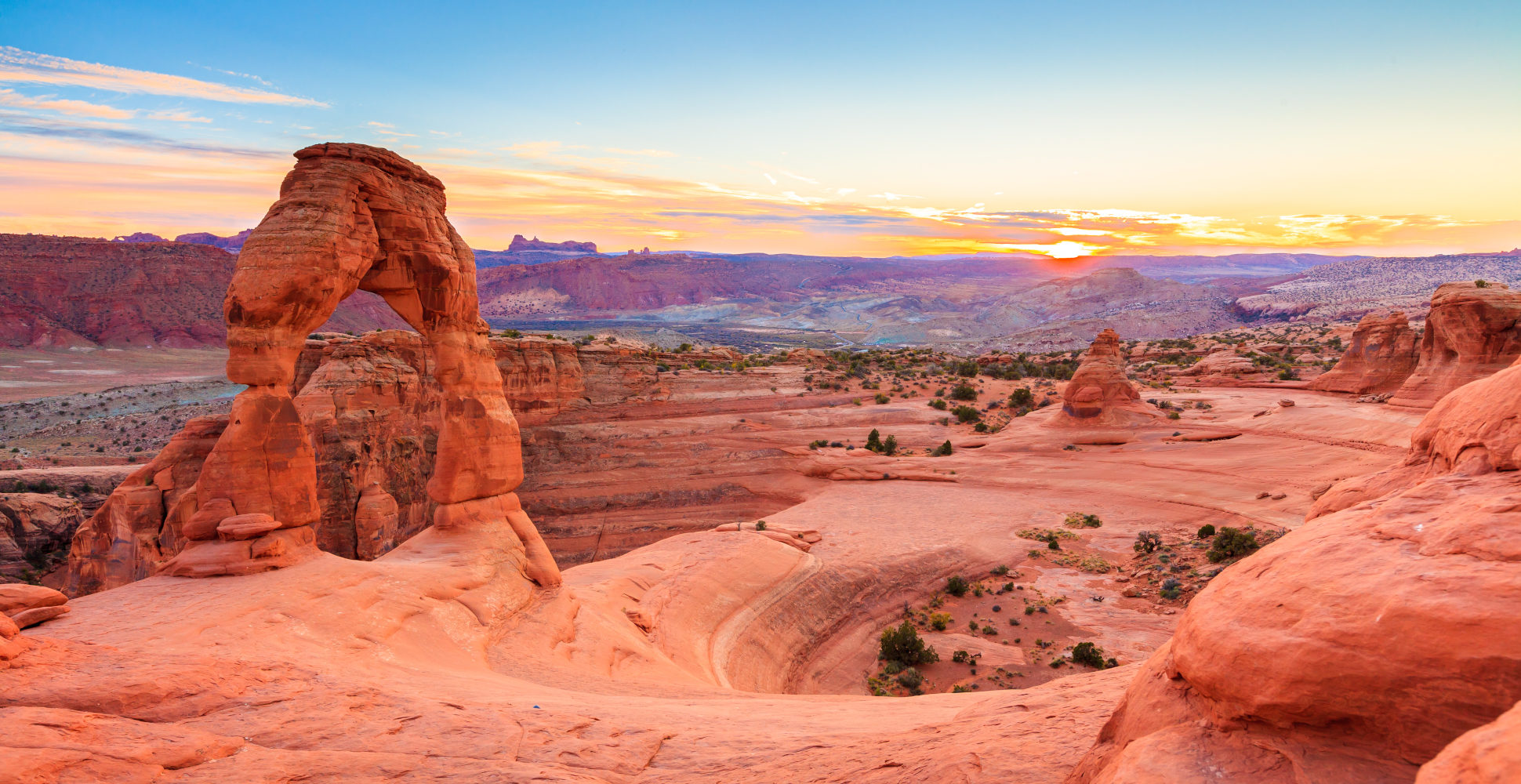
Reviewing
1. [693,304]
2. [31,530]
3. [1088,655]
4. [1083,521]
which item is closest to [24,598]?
[1088,655]

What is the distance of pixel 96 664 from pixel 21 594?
2.18 metres

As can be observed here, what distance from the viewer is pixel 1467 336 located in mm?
26141

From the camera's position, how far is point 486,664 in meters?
10.0

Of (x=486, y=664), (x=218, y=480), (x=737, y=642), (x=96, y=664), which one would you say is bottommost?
(x=737, y=642)

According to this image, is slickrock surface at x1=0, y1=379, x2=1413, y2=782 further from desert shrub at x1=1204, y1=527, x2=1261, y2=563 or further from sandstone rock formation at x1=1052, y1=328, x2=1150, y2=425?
sandstone rock formation at x1=1052, y1=328, x2=1150, y2=425

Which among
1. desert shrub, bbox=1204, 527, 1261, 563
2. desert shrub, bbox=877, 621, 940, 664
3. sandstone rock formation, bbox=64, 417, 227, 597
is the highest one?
sandstone rock formation, bbox=64, 417, 227, 597

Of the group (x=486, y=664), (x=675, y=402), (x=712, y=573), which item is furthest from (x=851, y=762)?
(x=675, y=402)

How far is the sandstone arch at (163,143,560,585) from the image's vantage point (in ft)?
35.1

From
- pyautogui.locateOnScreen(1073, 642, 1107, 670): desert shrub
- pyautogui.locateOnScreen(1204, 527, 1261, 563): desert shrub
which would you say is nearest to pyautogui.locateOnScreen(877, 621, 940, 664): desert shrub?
pyautogui.locateOnScreen(1073, 642, 1107, 670): desert shrub

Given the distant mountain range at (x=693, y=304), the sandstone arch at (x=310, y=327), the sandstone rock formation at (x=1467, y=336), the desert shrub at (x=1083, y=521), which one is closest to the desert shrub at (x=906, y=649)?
the sandstone arch at (x=310, y=327)

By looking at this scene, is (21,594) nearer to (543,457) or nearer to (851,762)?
(851,762)

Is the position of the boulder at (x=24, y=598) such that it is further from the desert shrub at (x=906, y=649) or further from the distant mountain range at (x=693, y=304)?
the distant mountain range at (x=693, y=304)

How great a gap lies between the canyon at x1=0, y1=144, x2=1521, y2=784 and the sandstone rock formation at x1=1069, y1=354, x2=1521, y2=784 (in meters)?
0.02

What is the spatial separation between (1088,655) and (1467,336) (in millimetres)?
23688
